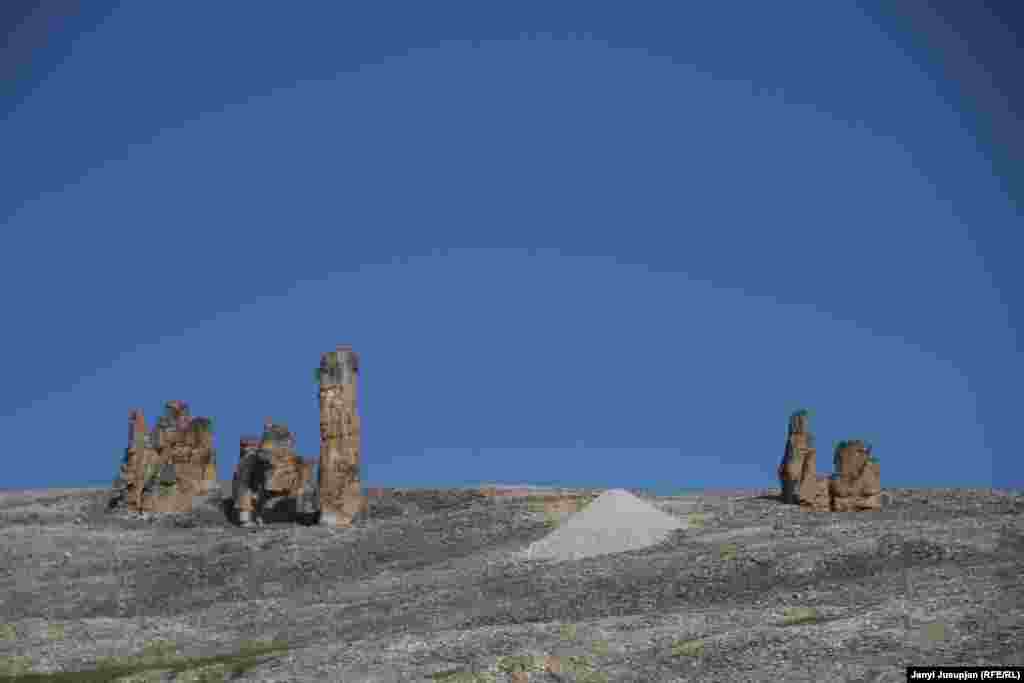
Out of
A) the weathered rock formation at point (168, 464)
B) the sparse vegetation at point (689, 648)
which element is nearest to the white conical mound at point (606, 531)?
the sparse vegetation at point (689, 648)

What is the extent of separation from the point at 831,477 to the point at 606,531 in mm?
16593

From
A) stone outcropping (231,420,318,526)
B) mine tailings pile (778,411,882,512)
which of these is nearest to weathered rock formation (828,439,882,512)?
mine tailings pile (778,411,882,512)

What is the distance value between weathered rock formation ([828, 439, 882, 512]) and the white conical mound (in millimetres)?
10683

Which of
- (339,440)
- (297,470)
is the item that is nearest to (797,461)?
(339,440)

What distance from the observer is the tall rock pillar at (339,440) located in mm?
72938

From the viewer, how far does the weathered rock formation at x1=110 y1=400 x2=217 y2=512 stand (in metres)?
79.4

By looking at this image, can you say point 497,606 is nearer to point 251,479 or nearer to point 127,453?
point 251,479

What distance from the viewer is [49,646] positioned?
151ft

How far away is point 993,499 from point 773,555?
2656 cm

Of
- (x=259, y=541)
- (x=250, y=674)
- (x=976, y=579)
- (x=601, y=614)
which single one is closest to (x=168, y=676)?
(x=250, y=674)

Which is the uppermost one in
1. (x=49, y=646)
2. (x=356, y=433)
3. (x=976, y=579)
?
(x=356, y=433)

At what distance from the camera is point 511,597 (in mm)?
48312

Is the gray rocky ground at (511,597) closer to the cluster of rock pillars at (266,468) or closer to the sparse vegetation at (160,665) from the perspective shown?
the sparse vegetation at (160,665)

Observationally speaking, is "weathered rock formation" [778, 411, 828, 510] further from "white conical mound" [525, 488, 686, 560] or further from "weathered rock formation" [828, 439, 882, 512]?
"white conical mound" [525, 488, 686, 560]
